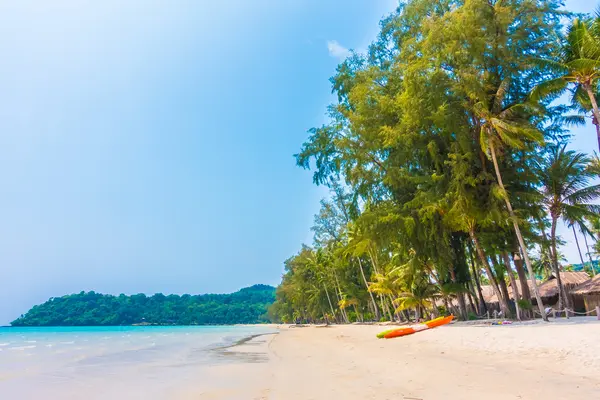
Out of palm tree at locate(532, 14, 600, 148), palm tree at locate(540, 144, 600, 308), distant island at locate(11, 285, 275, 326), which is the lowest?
distant island at locate(11, 285, 275, 326)

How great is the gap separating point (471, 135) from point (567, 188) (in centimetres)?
622

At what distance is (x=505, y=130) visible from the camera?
12961 mm

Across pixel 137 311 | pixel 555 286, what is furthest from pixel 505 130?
pixel 137 311

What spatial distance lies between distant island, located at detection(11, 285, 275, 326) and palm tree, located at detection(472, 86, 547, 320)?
11541cm

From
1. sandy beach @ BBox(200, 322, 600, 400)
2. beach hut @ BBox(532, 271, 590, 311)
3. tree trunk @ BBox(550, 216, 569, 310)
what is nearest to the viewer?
sandy beach @ BBox(200, 322, 600, 400)

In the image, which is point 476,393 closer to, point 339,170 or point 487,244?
point 487,244

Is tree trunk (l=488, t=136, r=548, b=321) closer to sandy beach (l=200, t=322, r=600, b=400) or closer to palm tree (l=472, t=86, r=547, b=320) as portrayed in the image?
palm tree (l=472, t=86, r=547, b=320)

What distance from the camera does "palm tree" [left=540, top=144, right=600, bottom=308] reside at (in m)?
16.5

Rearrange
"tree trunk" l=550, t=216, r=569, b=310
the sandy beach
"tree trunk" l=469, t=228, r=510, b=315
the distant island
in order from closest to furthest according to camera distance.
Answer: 1. the sandy beach
2. "tree trunk" l=469, t=228, r=510, b=315
3. "tree trunk" l=550, t=216, r=569, b=310
4. the distant island

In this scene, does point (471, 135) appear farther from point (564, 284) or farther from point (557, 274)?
point (564, 284)

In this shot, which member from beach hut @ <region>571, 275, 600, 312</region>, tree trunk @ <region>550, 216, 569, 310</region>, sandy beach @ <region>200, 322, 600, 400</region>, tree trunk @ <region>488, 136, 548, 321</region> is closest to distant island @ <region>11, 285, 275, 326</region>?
tree trunk @ <region>550, 216, 569, 310</region>

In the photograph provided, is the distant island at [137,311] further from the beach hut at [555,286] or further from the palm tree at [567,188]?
the palm tree at [567,188]

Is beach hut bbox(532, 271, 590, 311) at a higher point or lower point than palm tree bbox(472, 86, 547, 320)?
lower

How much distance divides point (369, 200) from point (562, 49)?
32.7 ft
